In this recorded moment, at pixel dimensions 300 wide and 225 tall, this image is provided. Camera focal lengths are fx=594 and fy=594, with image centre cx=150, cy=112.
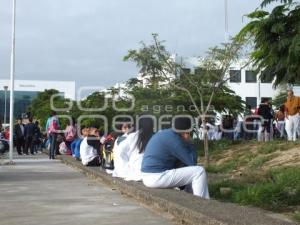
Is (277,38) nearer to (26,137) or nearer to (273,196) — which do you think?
(273,196)

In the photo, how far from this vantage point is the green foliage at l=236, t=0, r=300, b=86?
7410 mm

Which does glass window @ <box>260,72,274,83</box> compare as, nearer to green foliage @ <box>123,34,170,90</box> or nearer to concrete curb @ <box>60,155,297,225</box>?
concrete curb @ <box>60,155,297,225</box>

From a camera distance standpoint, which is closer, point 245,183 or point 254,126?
point 245,183

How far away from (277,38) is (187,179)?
7.07 feet

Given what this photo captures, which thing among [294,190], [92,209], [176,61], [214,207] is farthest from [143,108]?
[214,207]

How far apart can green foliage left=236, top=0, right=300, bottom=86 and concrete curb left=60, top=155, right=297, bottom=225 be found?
5.88ft

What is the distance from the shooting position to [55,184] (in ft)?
36.4

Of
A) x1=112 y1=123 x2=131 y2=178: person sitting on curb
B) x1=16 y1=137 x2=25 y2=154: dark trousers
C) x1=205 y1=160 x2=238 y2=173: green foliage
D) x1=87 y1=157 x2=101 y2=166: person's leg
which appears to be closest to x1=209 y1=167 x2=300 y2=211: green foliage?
x1=112 y1=123 x2=131 y2=178: person sitting on curb

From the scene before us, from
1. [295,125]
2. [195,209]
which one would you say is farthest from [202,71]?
[195,209]

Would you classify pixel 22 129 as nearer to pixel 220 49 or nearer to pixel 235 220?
pixel 220 49

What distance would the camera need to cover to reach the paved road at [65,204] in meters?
6.79

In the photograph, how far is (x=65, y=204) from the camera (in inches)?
322

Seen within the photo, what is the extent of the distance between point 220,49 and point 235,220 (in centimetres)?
1366

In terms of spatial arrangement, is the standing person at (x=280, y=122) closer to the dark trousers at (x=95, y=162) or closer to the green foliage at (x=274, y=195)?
the dark trousers at (x=95, y=162)
